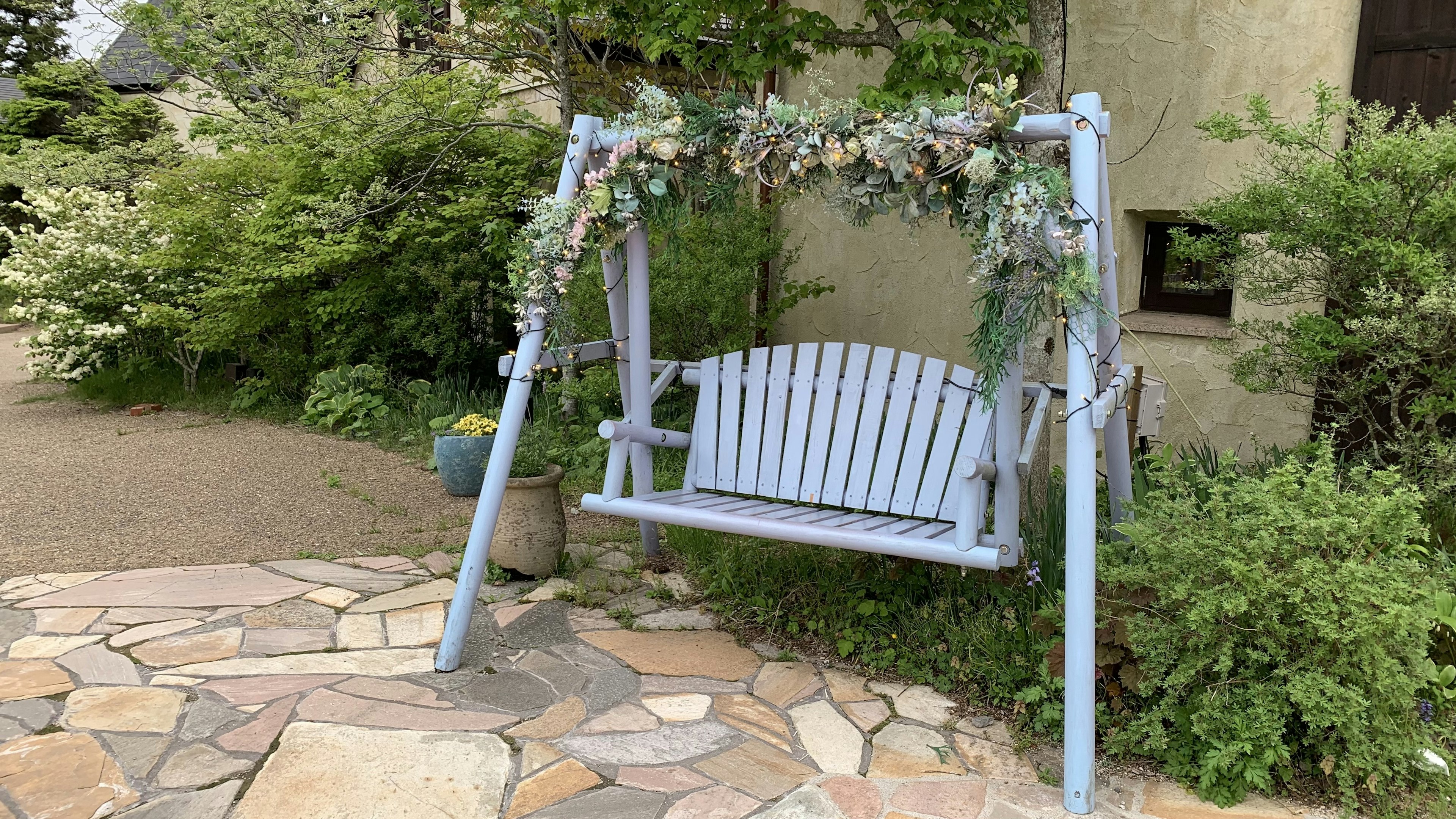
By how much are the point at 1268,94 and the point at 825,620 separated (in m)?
3.42

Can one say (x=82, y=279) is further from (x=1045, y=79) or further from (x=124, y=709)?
(x=1045, y=79)

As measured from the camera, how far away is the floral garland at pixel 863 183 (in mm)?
2701

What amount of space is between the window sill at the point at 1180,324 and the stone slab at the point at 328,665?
3.70 m

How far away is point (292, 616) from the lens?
3828 mm

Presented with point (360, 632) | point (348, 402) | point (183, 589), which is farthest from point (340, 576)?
point (348, 402)

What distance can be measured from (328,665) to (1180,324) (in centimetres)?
431

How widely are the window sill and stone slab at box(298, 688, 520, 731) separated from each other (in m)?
3.66

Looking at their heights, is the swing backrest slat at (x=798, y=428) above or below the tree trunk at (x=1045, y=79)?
below

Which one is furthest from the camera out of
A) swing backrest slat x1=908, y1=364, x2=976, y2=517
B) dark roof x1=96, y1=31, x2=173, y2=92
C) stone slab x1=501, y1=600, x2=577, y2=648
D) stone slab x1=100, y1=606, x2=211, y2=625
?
dark roof x1=96, y1=31, x2=173, y2=92

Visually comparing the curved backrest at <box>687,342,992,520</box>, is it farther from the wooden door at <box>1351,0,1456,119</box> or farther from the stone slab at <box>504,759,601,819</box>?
the wooden door at <box>1351,0,1456,119</box>

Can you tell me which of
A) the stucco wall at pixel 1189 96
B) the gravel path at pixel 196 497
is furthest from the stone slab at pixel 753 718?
the stucco wall at pixel 1189 96

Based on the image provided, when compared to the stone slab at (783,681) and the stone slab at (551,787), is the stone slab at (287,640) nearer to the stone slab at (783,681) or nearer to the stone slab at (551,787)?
the stone slab at (551,787)

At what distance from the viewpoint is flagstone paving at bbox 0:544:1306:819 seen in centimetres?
259

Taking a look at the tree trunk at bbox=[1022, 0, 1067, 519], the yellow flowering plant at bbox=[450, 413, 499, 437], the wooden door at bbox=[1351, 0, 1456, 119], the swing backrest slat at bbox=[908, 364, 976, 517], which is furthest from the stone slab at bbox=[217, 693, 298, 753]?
the wooden door at bbox=[1351, 0, 1456, 119]
